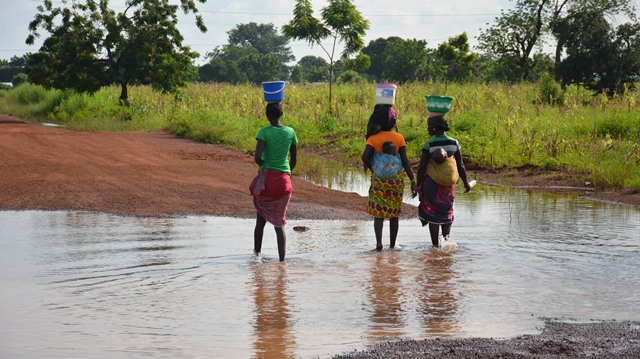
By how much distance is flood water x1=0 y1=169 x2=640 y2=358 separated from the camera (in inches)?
228

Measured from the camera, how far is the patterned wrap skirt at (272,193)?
8500mm

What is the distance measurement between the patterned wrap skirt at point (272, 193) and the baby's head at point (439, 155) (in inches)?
62.6

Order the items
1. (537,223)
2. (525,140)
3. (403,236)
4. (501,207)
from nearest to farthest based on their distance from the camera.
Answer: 1. (403,236)
2. (537,223)
3. (501,207)
4. (525,140)

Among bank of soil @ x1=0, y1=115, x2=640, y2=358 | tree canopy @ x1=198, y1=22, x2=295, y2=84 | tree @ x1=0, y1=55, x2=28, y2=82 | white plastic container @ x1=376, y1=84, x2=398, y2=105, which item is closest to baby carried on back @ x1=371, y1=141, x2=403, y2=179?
white plastic container @ x1=376, y1=84, x2=398, y2=105

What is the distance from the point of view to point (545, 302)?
22.9 ft

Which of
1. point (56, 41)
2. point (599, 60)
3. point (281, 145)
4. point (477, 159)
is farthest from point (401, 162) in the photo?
point (56, 41)

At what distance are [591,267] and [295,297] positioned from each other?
321 cm

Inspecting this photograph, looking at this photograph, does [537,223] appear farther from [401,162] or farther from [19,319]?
[19,319]

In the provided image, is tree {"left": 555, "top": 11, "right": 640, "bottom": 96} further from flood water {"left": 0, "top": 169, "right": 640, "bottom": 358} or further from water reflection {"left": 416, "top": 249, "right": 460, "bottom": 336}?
water reflection {"left": 416, "top": 249, "right": 460, "bottom": 336}

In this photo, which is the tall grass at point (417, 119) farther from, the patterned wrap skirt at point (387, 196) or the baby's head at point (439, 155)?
the patterned wrap skirt at point (387, 196)

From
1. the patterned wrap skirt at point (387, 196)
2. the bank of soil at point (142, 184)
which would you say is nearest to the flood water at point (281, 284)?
the patterned wrap skirt at point (387, 196)

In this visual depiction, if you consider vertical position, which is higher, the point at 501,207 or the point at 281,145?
the point at 281,145

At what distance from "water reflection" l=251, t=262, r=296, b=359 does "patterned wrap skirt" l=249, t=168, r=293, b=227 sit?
0.48 metres

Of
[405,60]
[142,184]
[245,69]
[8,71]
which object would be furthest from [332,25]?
[8,71]
